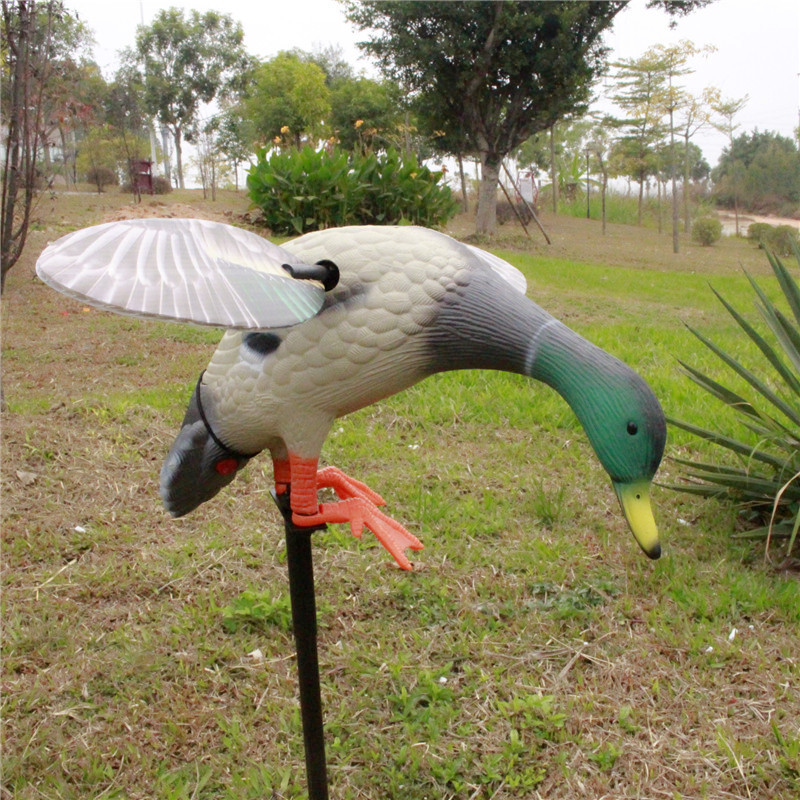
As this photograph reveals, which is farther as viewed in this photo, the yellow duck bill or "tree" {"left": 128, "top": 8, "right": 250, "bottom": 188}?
"tree" {"left": 128, "top": 8, "right": 250, "bottom": 188}

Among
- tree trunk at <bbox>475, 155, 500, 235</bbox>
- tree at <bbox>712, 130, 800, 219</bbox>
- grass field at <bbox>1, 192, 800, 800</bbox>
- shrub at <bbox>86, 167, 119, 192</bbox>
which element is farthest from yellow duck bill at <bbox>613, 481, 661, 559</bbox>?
shrub at <bbox>86, 167, 119, 192</bbox>

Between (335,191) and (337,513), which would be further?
(335,191)

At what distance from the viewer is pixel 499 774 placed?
1452mm

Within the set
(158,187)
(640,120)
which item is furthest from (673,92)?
(158,187)

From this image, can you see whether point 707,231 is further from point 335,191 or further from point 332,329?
point 332,329

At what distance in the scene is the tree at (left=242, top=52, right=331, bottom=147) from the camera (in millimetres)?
12852

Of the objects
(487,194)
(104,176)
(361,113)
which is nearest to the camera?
(487,194)

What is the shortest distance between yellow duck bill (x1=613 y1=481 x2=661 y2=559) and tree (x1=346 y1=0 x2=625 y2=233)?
8796 mm

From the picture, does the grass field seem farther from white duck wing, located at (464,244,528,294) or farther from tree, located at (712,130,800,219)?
tree, located at (712,130,800,219)

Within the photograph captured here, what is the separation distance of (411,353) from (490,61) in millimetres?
9008

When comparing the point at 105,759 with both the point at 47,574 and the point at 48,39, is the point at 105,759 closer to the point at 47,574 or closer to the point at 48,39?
the point at 47,574

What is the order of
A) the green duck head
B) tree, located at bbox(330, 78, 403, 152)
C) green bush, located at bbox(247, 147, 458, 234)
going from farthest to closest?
tree, located at bbox(330, 78, 403, 152) < green bush, located at bbox(247, 147, 458, 234) < the green duck head

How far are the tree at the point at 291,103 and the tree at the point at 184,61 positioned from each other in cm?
470

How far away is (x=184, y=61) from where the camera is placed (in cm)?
1731
